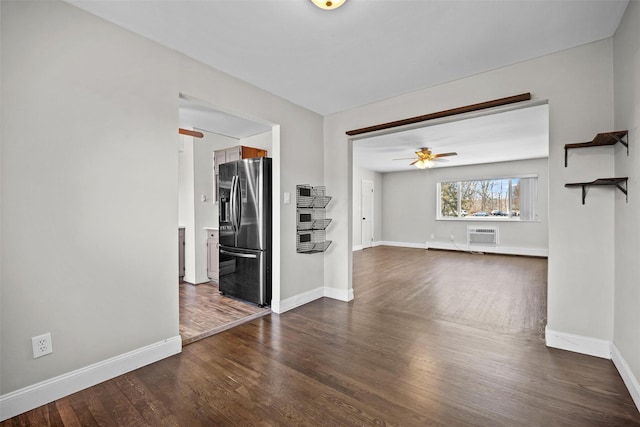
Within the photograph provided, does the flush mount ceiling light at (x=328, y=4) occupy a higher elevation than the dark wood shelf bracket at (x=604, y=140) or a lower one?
higher

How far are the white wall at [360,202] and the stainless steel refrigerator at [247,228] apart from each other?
16.5ft

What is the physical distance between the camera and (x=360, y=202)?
8.52 meters

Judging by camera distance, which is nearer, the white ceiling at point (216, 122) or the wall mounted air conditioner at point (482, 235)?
the white ceiling at point (216, 122)

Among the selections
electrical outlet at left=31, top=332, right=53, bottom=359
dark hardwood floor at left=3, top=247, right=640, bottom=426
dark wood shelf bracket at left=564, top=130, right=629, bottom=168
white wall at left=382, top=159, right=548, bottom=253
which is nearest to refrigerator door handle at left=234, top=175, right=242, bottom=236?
dark hardwood floor at left=3, top=247, right=640, bottom=426

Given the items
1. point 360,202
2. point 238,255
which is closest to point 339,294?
point 238,255

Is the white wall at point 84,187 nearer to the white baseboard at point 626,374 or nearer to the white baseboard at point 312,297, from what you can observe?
the white baseboard at point 312,297

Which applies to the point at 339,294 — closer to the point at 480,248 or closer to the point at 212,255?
the point at 212,255

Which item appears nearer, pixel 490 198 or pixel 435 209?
pixel 490 198

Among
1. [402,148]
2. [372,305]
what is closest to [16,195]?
[372,305]

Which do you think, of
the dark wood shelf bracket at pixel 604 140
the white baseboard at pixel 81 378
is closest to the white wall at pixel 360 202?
the dark wood shelf bracket at pixel 604 140

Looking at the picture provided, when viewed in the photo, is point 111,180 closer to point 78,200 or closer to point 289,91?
point 78,200

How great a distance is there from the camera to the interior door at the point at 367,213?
868 cm

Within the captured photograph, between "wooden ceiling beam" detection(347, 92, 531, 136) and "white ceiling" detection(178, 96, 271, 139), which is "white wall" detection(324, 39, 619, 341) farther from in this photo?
"white ceiling" detection(178, 96, 271, 139)

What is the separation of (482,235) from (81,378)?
27.2 feet
